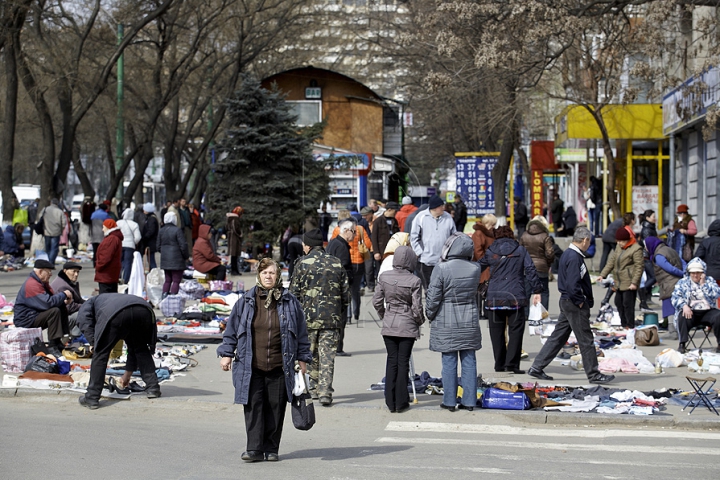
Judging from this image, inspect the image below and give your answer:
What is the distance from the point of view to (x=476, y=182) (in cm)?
3178

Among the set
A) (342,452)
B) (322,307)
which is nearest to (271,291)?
(342,452)

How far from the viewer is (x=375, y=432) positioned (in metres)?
9.03

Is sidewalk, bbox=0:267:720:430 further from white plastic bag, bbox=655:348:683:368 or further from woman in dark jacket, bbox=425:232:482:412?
woman in dark jacket, bbox=425:232:482:412

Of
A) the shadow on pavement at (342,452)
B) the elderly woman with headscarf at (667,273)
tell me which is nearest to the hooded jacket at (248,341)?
the shadow on pavement at (342,452)

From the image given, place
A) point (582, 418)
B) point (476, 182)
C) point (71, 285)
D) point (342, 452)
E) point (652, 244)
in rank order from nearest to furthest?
point (342, 452)
point (582, 418)
point (71, 285)
point (652, 244)
point (476, 182)

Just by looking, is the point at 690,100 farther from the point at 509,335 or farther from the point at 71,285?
the point at 71,285

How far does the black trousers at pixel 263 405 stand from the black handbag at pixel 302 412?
0.09 metres

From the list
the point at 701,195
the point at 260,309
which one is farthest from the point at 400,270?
the point at 701,195

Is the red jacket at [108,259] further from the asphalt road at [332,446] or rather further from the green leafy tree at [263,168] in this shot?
the green leafy tree at [263,168]

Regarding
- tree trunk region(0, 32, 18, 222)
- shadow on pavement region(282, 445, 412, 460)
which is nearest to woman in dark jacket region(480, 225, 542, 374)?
shadow on pavement region(282, 445, 412, 460)

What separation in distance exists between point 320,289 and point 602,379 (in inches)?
139

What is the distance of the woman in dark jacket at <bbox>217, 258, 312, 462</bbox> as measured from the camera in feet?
23.7

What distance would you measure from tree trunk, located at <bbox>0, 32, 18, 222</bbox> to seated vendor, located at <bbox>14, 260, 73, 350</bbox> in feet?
45.1

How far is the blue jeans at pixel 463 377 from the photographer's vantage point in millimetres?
9539
